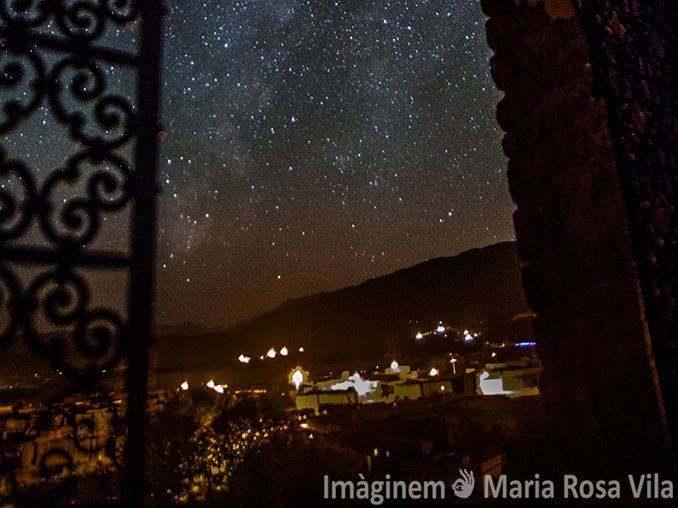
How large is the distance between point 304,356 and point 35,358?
151 feet

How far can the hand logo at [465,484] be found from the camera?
5789 mm

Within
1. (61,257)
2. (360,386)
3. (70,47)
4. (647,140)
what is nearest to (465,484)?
(647,140)

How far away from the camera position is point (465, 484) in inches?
228

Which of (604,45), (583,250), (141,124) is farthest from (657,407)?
(141,124)

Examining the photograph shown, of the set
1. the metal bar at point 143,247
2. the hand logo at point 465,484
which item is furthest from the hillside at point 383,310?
the metal bar at point 143,247


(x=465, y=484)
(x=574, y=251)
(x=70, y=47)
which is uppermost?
(x=70, y=47)

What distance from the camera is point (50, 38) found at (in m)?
1.96

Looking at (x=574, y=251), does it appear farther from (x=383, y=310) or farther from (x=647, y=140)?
(x=383, y=310)

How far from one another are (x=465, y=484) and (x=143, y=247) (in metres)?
5.14

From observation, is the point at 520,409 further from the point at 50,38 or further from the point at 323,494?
the point at 50,38

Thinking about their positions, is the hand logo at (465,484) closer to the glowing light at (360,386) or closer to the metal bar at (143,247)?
the metal bar at (143,247)

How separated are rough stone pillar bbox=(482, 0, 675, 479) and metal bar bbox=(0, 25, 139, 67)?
2950 millimetres

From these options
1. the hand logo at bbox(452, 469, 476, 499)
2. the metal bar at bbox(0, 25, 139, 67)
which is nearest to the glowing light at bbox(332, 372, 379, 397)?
the hand logo at bbox(452, 469, 476, 499)

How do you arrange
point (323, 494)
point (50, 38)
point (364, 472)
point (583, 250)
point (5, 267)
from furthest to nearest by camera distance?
1. point (364, 472)
2. point (323, 494)
3. point (583, 250)
4. point (50, 38)
5. point (5, 267)
